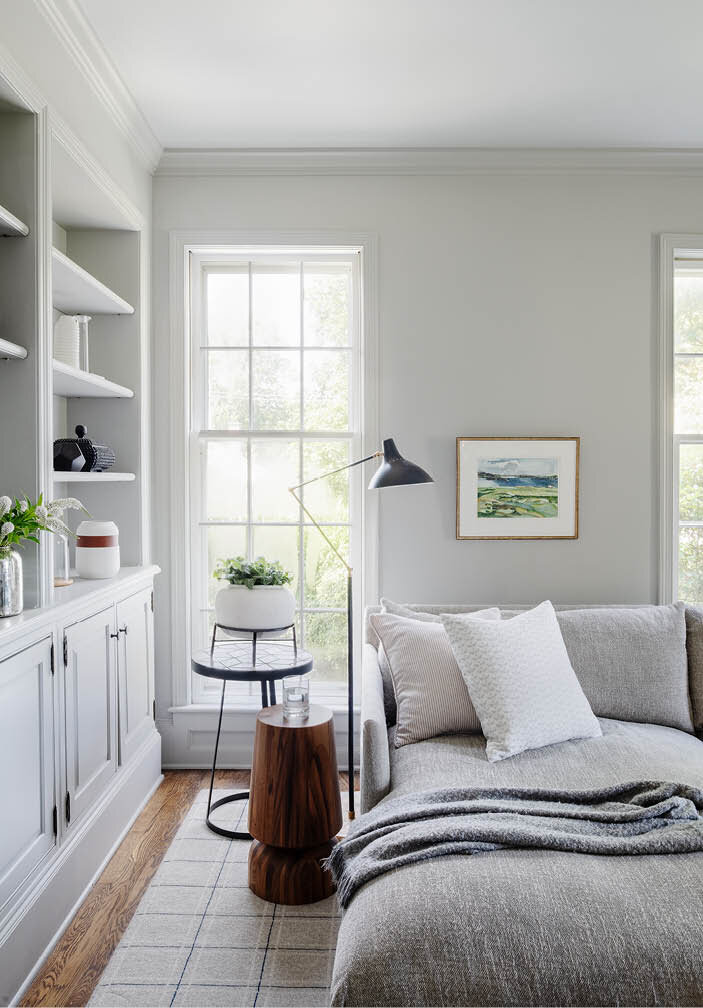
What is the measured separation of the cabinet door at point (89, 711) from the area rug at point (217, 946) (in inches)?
15.1

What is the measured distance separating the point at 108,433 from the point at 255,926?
2.01 m

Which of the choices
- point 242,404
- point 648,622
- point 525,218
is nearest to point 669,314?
point 525,218

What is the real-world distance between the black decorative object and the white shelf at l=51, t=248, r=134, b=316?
52 cm

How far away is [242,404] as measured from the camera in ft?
11.1

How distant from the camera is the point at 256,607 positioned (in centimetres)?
257

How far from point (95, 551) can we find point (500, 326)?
6.58 feet

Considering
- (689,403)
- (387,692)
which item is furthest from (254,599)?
(689,403)

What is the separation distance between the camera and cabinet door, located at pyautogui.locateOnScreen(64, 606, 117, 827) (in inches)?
87.1

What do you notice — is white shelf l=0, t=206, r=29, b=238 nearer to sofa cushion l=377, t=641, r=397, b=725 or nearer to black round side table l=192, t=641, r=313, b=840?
black round side table l=192, t=641, r=313, b=840

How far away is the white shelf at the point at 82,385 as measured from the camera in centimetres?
238

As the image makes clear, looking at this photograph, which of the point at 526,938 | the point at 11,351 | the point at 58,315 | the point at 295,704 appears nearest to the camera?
the point at 526,938

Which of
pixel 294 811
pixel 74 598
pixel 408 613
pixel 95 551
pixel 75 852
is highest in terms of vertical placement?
pixel 95 551

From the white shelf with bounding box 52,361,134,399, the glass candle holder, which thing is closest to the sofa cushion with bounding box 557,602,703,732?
the glass candle holder

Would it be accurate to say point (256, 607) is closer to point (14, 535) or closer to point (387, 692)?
point (387, 692)
